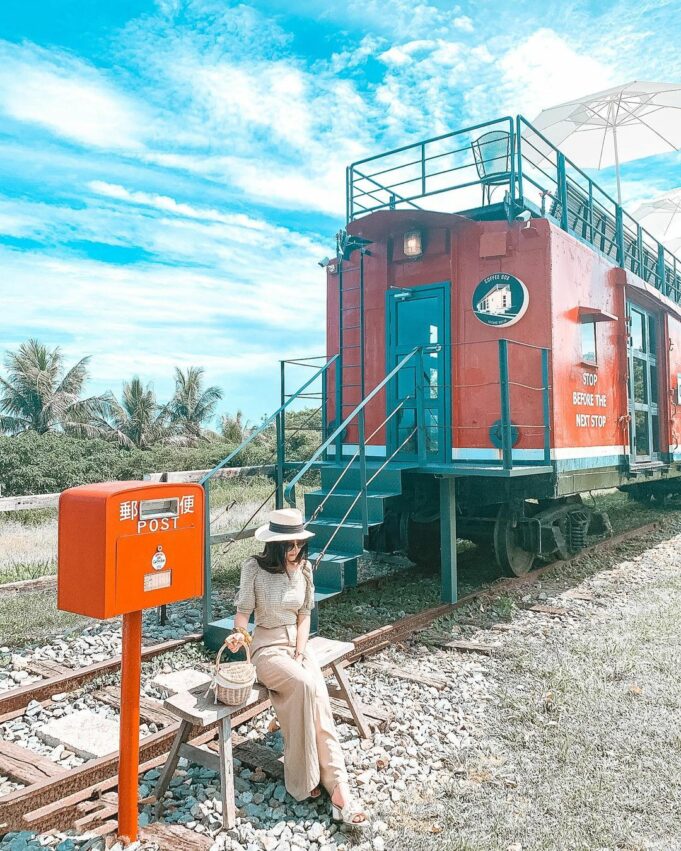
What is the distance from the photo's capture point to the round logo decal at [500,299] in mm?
7574

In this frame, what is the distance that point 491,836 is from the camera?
10.3ft

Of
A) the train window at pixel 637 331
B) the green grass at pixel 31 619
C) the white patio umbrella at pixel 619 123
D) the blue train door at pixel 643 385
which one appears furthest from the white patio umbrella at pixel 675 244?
the green grass at pixel 31 619

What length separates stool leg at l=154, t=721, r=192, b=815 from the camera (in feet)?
11.1

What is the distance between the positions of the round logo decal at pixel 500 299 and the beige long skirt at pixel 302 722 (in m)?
5.07

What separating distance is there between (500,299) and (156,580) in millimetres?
5646

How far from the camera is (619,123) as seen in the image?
584 inches

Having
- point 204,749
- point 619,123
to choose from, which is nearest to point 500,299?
point 204,749

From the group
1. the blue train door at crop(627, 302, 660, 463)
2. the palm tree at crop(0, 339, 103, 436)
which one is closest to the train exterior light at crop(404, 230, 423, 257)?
the blue train door at crop(627, 302, 660, 463)

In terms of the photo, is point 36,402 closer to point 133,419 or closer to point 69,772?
point 133,419

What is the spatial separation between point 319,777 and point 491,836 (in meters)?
0.86

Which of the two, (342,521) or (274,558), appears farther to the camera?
(342,521)

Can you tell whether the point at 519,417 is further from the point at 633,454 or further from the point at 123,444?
the point at 123,444

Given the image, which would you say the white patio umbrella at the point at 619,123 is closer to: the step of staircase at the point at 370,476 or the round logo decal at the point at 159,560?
the step of staircase at the point at 370,476

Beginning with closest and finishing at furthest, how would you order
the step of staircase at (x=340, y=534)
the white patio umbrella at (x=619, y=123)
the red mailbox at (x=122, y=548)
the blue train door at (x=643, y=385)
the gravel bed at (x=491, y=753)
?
the red mailbox at (x=122, y=548) < the gravel bed at (x=491, y=753) < the step of staircase at (x=340, y=534) < the blue train door at (x=643, y=385) < the white patio umbrella at (x=619, y=123)
